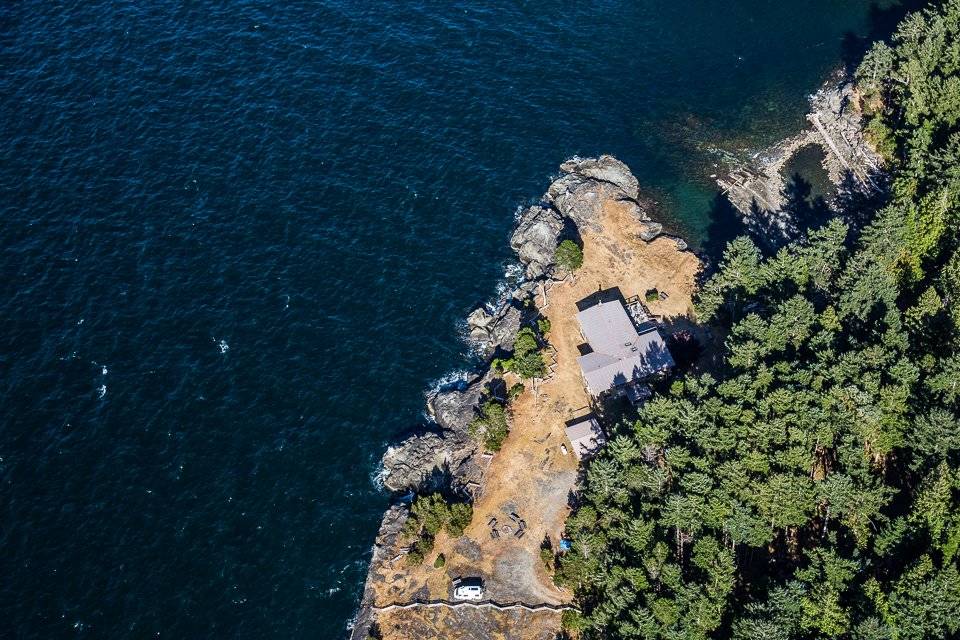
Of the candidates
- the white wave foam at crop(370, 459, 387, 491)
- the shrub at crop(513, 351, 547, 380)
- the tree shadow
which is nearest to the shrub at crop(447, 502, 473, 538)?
the white wave foam at crop(370, 459, 387, 491)

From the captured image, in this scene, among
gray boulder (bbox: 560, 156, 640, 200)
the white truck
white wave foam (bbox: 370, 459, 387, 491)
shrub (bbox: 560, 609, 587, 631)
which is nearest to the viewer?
shrub (bbox: 560, 609, 587, 631)

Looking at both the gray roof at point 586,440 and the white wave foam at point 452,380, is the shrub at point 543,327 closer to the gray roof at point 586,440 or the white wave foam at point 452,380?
the white wave foam at point 452,380

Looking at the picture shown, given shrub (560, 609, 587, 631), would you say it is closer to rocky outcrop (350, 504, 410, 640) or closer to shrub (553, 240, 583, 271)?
rocky outcrop (350, 504, 410, 640)

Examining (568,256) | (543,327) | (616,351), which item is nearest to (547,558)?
(616,351)

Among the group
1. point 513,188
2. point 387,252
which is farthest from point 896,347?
point 387,252

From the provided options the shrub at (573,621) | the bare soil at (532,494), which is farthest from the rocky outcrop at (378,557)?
the shrub at (573,621)

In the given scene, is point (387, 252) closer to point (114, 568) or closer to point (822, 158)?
point (114, 568)
